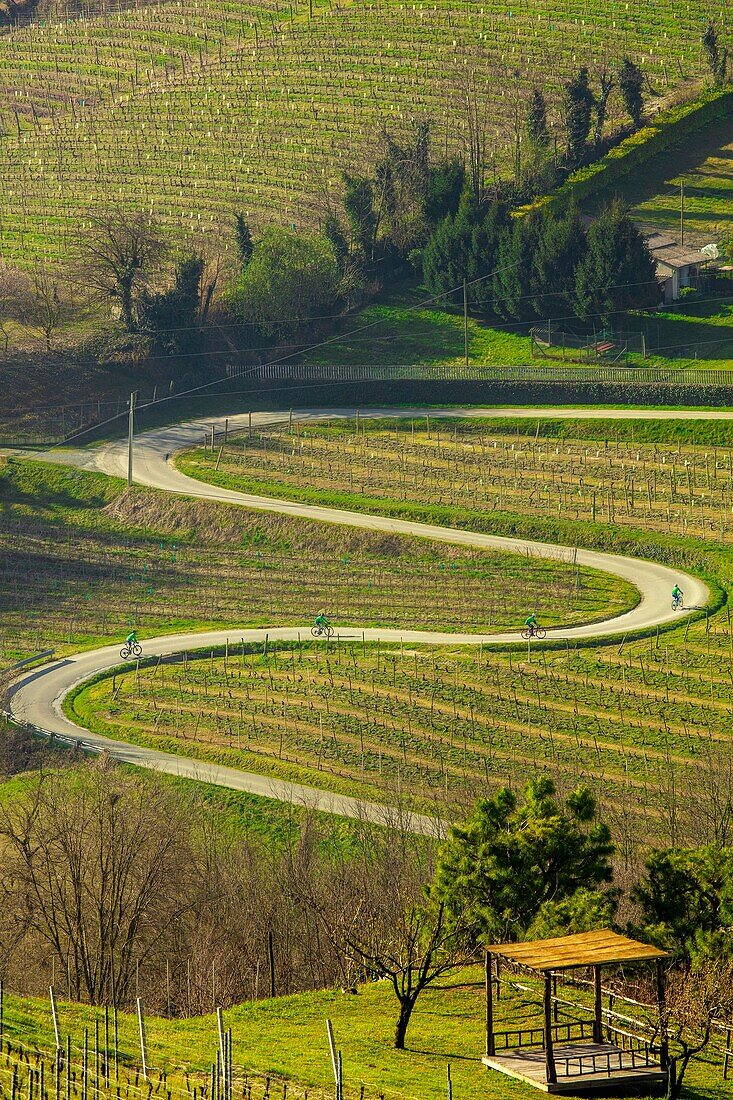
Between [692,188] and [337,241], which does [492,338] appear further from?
[692,188]

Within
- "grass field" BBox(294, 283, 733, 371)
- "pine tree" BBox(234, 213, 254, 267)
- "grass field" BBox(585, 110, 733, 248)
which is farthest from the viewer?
"grass field" BBox(585, 110, 733, 248)

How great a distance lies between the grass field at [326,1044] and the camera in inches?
1393

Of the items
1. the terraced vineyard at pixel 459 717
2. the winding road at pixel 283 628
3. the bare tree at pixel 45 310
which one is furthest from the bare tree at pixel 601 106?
the terraced vineyard at pixel 459 717

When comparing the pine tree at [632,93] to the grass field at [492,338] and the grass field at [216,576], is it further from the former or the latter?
the grass field at [216,576]

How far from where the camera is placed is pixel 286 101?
176 meters

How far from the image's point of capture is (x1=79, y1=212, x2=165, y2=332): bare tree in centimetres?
13225

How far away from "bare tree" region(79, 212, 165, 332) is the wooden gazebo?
324 ft

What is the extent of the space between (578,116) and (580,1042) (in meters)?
130

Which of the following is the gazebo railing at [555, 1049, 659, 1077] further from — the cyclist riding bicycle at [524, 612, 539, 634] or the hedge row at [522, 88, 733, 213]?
the hedge row at [522, 88, 733, 213]

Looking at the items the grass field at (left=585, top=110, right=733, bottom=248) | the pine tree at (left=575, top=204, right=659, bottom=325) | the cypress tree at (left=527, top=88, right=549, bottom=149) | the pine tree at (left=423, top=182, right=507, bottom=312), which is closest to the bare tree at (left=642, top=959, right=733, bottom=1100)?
the pine tree at (left=575, top=204, right=659, bottom=325)

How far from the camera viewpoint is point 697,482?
10350cm

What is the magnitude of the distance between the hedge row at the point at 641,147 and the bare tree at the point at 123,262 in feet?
108

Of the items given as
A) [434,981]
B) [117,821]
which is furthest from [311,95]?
[434,981]

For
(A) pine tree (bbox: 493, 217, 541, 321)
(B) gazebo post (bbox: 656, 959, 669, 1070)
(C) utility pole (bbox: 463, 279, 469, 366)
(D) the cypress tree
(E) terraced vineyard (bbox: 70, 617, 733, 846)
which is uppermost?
(D) the cypress tree
